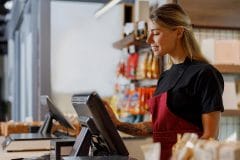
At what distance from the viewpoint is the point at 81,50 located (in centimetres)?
627

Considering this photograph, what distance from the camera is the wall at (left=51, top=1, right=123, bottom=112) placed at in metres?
6.13

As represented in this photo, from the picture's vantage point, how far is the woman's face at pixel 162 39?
82.7 inches

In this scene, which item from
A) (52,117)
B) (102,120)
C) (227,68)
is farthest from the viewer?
(227,68)

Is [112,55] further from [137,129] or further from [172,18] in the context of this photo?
[172,18]

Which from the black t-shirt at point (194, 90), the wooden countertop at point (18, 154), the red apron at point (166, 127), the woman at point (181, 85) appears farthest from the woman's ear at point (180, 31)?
the wooden countertop at point (18, 154)

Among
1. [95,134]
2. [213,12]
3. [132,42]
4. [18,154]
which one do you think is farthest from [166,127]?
[132,42]

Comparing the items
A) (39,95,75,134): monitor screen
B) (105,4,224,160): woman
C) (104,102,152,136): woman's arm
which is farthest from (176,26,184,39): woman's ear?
(39,95,75,134): monitor screen

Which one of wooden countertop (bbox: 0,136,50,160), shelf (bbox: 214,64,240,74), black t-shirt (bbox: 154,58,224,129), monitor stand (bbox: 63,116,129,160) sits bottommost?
wooden countertop (bbox: 0,136,50,160)

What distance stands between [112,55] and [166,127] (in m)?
4.24

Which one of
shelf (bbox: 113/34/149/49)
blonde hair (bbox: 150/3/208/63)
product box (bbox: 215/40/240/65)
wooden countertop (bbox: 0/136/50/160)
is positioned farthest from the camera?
shelf (bbox: 113/34/149/49)

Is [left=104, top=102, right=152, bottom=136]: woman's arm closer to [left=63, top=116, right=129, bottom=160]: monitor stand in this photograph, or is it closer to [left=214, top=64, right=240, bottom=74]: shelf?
[left=63, top=116, right=129, bottom=160]: monitor stand

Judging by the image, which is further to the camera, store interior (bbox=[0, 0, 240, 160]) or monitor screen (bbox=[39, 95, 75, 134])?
store interior (bbox=[0, 0, 240, 160])

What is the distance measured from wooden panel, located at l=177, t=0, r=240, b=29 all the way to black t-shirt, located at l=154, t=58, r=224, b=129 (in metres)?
1.76

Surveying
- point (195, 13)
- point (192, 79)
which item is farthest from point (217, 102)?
point (195, 13)
